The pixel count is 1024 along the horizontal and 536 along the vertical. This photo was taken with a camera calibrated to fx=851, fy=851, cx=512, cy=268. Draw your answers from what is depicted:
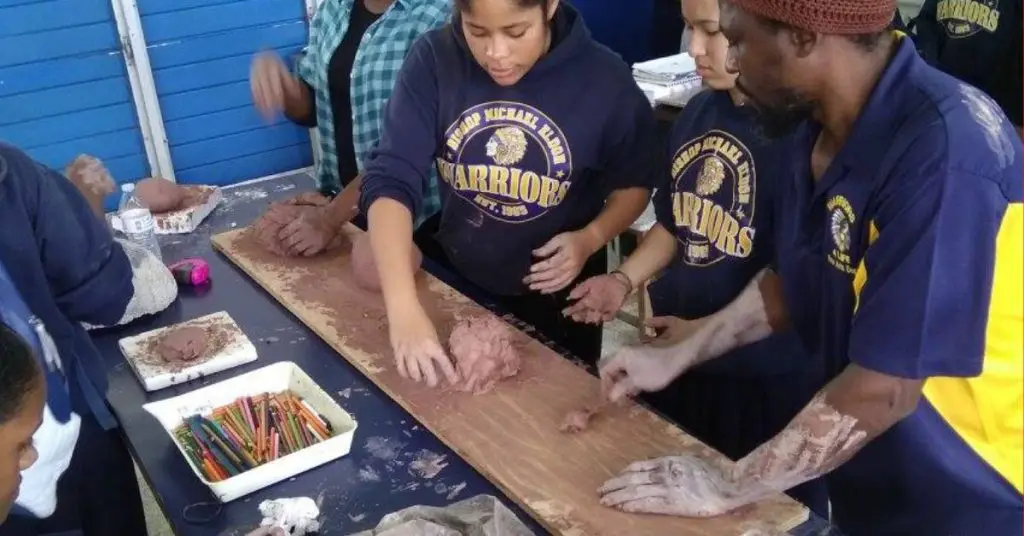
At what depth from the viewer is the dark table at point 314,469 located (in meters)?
1.51

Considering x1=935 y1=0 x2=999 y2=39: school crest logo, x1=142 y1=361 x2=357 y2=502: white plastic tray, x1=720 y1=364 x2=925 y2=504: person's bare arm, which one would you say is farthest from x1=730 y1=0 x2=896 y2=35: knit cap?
x1=935 y1=0 x2=999 y2=39: school crest logo

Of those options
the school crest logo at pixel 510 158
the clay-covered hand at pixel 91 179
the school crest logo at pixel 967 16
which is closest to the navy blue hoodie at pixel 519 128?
the school crest logo at pixel 510 158

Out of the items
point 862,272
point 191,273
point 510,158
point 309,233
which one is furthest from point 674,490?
point 191,273

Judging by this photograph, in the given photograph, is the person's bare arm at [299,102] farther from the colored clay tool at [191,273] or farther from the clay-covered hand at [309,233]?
the colored clay tool at [191,273]

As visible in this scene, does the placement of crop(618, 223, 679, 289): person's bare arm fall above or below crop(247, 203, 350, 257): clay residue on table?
above

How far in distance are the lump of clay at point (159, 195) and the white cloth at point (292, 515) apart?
5.21ft

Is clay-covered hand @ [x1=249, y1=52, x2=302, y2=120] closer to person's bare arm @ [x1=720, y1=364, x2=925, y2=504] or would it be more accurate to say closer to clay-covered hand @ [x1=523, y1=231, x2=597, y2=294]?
clay-covered hand @ [x1=523, y1=231, x2=597, y2=294]

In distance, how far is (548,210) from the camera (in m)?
2.25

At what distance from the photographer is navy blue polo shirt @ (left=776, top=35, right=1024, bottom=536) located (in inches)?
44.9

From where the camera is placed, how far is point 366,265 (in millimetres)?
2283

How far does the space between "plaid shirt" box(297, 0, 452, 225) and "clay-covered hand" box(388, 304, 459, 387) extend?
0.73 meters

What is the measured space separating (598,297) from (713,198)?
1.25 ft

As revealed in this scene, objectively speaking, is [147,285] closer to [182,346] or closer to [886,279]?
[182,346]

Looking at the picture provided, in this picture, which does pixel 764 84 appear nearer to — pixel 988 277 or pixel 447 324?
pixel 988 277
